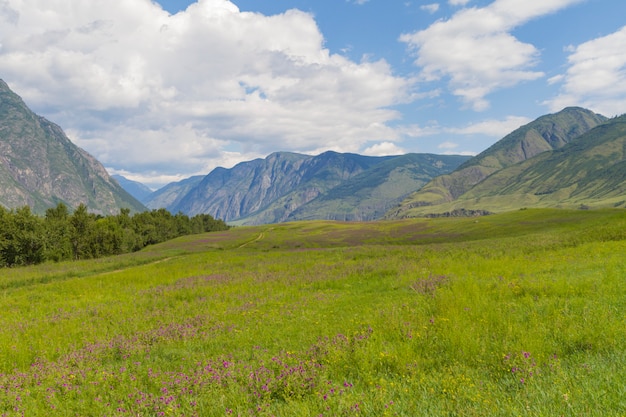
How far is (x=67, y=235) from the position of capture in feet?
235

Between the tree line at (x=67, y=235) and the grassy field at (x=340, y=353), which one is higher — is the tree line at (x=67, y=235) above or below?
above

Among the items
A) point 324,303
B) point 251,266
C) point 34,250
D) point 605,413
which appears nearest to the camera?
point 605,413

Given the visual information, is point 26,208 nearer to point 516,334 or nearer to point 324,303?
point 324,303

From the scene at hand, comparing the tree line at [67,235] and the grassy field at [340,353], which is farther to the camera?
the tree line at [67,235]

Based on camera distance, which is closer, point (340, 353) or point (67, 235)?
point (340, 353)

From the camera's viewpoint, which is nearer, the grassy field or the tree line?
the grassy field

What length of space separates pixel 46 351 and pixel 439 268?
2015 cm

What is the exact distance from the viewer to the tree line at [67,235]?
62.0 m

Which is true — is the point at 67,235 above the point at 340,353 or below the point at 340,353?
above

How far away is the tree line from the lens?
203ft

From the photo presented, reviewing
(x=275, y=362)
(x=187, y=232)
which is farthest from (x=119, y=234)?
(x=275, y=362)

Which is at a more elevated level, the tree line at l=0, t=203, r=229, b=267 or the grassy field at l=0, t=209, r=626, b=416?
the tree line at l=0, t=203, r=229, b=267

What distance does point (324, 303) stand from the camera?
1473 cm

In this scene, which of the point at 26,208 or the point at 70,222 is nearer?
the point at 26,208
